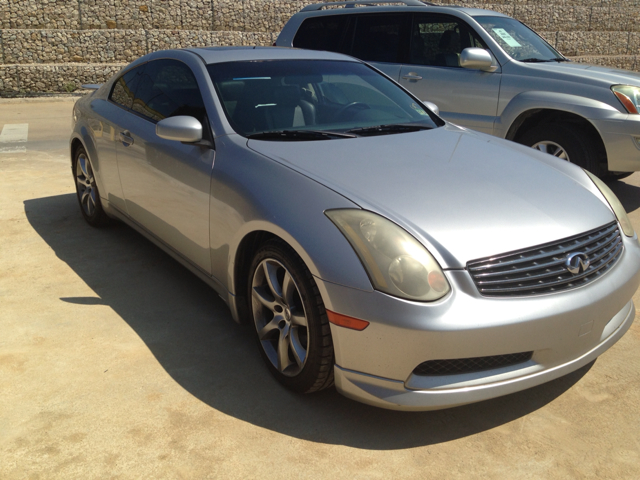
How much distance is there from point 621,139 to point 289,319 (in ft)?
13.1

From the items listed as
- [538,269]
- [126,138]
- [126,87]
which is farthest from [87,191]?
[538,269]

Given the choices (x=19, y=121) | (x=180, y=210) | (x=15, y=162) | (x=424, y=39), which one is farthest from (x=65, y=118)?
(x=180, y=210)

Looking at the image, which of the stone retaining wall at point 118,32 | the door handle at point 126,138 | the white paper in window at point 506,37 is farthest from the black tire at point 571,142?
the stone retaining wall at point 118,32

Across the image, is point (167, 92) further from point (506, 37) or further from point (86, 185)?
point (506, 37)

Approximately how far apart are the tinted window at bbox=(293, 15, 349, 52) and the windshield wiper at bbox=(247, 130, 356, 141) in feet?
13.8

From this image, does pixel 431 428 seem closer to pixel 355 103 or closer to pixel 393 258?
A: pixel 393 258

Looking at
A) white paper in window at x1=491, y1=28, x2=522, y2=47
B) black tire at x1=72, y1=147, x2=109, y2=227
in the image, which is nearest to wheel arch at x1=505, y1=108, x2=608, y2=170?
white paper in window at x1=491, y1=28, x2=522, y2=47

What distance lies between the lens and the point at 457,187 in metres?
2.85

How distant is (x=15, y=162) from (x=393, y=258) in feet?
21.7

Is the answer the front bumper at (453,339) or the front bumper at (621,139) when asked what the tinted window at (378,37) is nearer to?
the front bumper at (621,139)

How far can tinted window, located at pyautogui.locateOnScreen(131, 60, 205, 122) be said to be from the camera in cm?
370

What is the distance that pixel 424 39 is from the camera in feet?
22.6

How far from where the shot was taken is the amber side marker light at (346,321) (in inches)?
95.1

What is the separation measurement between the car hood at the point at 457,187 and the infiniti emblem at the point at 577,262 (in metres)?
0.10
